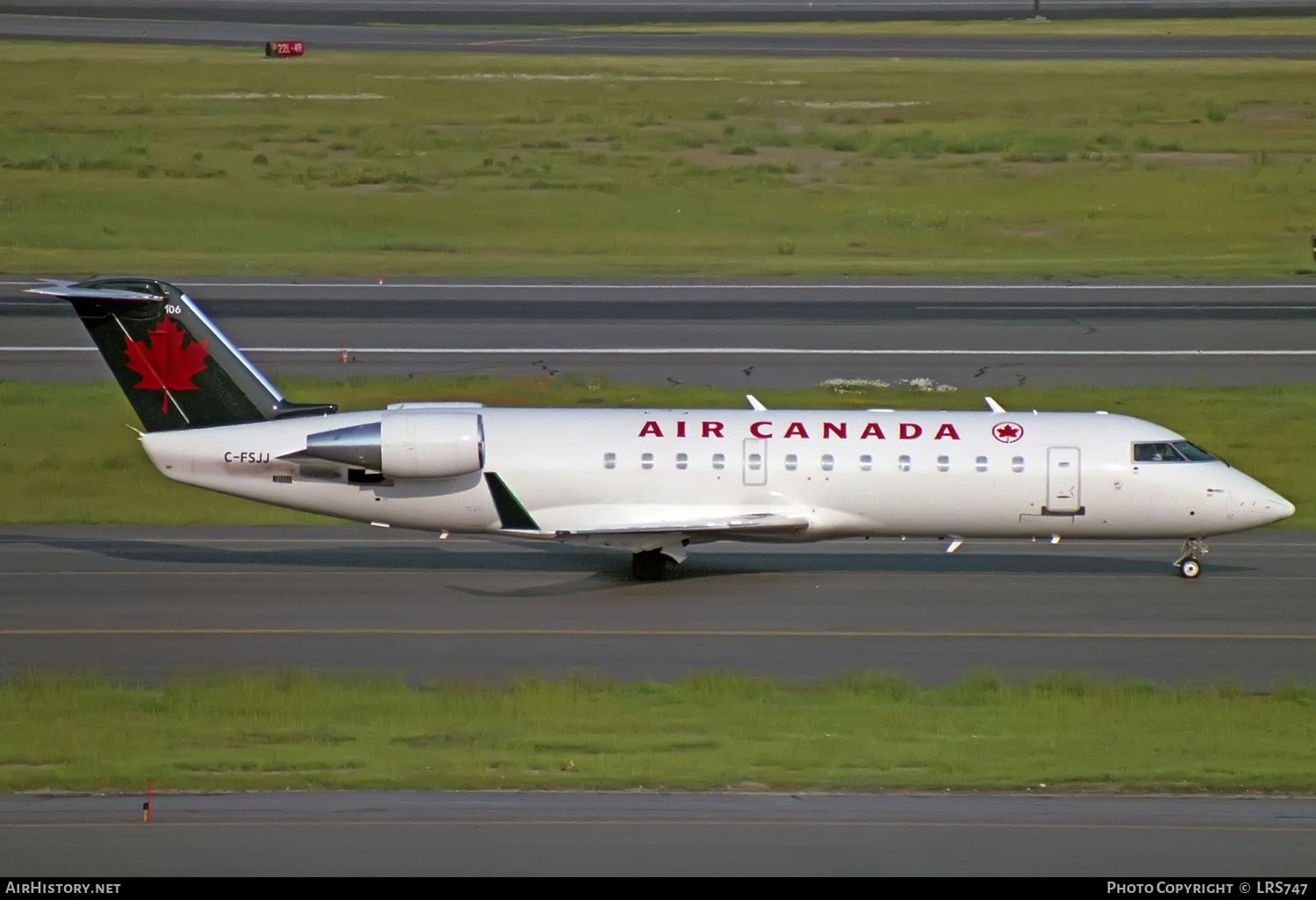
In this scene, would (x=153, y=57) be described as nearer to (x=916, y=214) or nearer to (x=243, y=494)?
(x=916, y=214)

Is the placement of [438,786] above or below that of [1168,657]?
below

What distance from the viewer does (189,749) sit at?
20.9 metres

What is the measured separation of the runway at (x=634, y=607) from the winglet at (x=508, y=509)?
1.20 metres

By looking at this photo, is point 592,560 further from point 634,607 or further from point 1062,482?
point 1062,482

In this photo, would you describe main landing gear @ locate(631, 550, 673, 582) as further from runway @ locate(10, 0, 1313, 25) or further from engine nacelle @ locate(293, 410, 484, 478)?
runway @ locate(10, 0, 1313, 25)

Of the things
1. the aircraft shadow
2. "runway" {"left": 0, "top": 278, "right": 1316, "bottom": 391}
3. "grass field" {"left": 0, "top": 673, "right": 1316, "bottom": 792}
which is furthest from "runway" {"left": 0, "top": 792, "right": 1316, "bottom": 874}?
"runway" {"left": 0, "top": 278, "right": 1316, "bottom": 391}

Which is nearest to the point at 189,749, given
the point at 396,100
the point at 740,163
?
the point at 740,163

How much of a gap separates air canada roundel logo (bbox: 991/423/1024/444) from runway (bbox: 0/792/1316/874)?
11.0 metres

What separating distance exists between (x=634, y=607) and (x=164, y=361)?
8.62m

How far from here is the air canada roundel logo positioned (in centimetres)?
2997

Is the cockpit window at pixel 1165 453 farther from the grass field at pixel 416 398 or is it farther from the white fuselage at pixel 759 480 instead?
the grass field at pixel 416 398

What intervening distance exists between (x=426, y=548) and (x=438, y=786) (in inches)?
528
